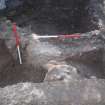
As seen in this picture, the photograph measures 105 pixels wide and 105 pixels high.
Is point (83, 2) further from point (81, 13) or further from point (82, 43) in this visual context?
point (82, 43)

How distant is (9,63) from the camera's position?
4844 mm

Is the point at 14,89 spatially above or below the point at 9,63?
above

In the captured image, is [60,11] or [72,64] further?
[60,11]

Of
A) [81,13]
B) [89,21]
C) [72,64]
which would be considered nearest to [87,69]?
[72,64]

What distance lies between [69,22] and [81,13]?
0.97ft

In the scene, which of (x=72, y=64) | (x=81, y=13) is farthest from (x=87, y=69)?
(x=81, y=13)

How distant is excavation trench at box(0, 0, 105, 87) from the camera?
14.8ft

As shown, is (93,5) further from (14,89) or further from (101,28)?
(14,89)

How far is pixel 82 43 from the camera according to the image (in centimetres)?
470

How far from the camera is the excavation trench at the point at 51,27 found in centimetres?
452

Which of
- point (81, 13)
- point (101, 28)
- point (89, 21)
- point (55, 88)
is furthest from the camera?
point (81, 13)

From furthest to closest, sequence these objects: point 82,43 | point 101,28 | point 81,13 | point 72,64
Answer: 1. point 81,13
2. point 101,28
3. point 82,43
4. point 72,64

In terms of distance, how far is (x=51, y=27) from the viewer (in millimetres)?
5891

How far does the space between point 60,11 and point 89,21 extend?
32.9 inches
